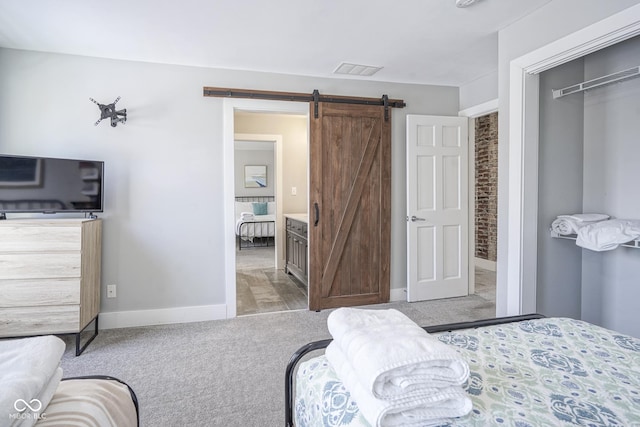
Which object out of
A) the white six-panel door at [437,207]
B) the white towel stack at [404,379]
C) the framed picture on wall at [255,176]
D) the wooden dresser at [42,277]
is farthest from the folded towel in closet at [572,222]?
the framed picture on wall at [255,176]

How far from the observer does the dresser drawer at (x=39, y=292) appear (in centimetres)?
259

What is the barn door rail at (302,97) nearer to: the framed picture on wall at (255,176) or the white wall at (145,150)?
the white wall at (145,150)

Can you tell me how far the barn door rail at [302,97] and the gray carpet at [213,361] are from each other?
7.10ft

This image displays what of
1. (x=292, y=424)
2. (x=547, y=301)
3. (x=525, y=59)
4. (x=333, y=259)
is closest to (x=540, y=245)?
(x=547, y=301)

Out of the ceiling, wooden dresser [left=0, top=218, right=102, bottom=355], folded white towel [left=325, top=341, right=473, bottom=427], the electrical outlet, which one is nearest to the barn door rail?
the ceiling

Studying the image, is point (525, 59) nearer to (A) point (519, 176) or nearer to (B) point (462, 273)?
(A) point (519, 176)

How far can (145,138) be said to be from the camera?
11.0 feet

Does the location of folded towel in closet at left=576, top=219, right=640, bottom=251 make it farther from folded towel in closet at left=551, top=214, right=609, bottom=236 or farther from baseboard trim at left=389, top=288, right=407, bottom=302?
baseboard trim at left=389, top=288, right=407, bottom=302

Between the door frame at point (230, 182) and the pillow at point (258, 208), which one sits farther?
the pillow at point (258, 208)

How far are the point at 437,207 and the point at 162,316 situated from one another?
3072mm

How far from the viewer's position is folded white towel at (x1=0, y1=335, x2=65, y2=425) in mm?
779

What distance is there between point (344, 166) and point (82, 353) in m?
2.82

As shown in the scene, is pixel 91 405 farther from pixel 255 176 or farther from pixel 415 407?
pixel 255 176

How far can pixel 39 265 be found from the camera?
265 cm
